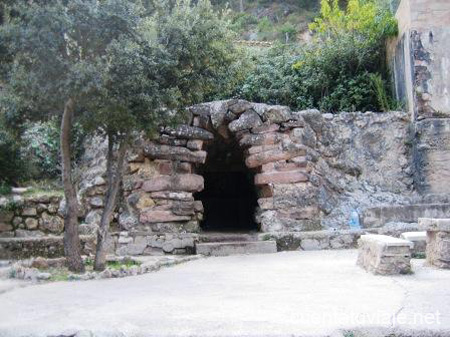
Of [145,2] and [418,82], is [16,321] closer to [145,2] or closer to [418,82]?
[145,2]

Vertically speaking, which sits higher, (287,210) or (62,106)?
(62,106)

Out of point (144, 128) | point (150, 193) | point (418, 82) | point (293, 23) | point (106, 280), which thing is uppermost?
point (293, 23)

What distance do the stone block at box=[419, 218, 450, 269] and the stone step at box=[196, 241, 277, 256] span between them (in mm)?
2904

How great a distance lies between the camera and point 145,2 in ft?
24.7

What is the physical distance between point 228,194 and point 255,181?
4039 mm

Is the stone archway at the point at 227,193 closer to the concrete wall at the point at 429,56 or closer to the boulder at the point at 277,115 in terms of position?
the boulder at the point at 277,115

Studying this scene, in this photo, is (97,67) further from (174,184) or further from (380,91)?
(380,91)

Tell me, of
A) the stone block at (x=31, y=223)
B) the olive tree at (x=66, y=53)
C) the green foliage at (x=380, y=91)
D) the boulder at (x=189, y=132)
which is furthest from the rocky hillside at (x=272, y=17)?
the olive tree at (x=66, y=53)

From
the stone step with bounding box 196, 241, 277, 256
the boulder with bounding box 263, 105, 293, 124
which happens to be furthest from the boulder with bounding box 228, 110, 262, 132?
the stone step with bounding box 196, 241, 277, 256

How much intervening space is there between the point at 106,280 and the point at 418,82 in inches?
268

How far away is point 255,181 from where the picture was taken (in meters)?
9.23

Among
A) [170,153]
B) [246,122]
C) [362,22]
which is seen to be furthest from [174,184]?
[362,22]

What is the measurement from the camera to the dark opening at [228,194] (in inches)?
464

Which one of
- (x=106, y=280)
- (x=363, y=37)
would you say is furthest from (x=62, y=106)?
(x=363, y=37)
